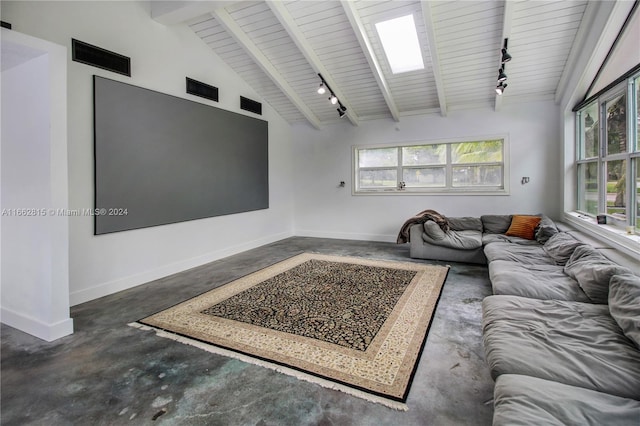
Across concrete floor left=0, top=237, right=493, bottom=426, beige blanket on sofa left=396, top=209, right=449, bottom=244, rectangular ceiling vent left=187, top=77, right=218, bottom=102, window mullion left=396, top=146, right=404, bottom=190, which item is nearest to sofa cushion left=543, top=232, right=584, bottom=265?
concrete floor left=0, top=237, right=493, bottom=426

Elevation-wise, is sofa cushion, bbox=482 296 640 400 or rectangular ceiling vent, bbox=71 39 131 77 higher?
rectangular ceiling vent, bbox=71 39 131 77

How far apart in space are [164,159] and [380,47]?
11.1 ft

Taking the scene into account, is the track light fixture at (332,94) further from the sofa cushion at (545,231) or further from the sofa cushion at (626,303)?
the sofa cushion at (626,303)

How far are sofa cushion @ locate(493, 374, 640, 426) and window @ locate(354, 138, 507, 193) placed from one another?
513 cm

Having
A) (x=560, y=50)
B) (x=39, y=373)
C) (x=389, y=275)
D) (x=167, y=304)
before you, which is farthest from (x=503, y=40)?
(x=39, y=373)

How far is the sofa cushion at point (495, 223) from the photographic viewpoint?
5193 millimetres

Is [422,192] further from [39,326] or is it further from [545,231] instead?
[39,326]

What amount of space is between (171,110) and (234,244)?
239cm

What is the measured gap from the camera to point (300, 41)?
445 cm

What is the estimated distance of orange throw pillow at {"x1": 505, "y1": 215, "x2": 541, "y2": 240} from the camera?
183 inches

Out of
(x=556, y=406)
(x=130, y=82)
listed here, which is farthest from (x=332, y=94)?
(x=556, y=406)

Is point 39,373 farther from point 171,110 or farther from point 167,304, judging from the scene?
point 171,110

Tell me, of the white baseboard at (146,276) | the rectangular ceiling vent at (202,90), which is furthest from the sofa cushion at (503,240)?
the rectangular ceiling vent at (202,90)

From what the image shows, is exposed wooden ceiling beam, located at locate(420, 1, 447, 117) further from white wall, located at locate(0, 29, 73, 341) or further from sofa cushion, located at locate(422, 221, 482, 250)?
white wall, located at locate(0, 29, 73, 341)
